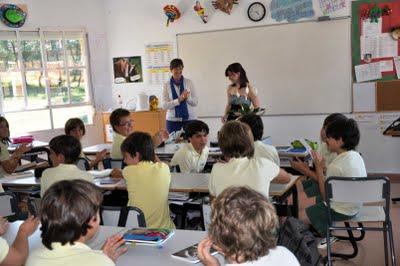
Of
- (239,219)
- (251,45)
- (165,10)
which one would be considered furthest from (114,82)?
(239,219)

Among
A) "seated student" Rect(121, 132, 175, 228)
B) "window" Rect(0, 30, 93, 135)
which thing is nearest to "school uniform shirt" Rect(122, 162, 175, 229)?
"seated student" Rect(121, 132, 175, 228)

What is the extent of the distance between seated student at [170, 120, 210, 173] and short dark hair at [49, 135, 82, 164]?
1055 millimetres

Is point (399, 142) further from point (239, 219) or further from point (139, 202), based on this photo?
point (239, 219)

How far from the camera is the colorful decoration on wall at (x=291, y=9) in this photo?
235 inches

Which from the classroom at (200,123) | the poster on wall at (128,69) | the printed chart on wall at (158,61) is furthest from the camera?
the poster on wall at (128,69)

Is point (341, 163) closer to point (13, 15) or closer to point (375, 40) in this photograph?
point (375, 40)

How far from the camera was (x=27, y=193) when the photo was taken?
12.3 ft

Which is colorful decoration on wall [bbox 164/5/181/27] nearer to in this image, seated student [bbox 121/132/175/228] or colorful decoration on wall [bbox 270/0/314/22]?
colorful decoration on wall [bbox 270/0/314/22]

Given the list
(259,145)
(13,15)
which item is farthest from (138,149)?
(13,15)

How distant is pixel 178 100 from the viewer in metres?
5.75

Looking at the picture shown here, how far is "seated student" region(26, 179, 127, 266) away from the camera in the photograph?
1519 mm

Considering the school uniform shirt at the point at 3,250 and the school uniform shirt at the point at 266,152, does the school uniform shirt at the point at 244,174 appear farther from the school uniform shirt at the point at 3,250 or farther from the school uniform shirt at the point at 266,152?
the school uniform shirt at the point at 3,250

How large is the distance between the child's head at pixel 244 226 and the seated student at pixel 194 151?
239 cm

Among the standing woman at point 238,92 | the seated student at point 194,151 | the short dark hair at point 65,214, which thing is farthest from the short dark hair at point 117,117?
the short dark hair at point 65,214
